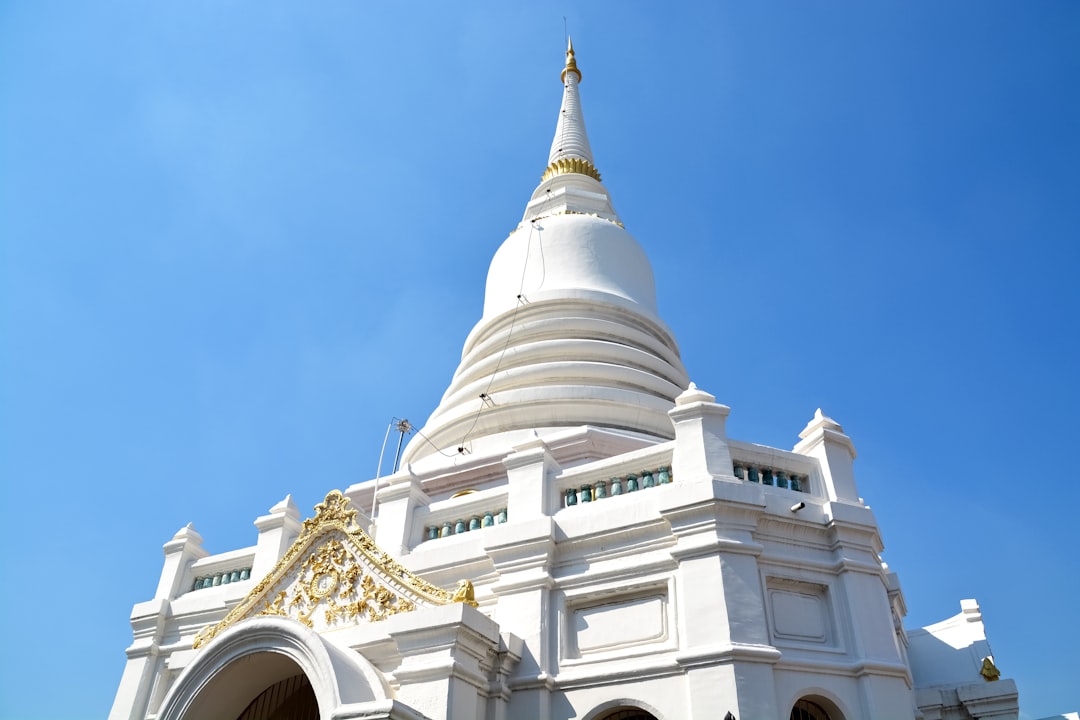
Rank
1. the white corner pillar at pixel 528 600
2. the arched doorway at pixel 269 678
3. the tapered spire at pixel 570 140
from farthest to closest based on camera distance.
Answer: the tapered spire at pixel 570 140
the white corner pillar at pixel 528 600
the arched doorway at pixel 269 678

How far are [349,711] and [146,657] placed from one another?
6666mm

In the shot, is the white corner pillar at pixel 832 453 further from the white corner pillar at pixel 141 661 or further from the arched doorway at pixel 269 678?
the white corner pillar at pixel 141 661

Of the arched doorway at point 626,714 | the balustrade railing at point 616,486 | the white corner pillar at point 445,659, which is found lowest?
the arched doorway at point 626,714

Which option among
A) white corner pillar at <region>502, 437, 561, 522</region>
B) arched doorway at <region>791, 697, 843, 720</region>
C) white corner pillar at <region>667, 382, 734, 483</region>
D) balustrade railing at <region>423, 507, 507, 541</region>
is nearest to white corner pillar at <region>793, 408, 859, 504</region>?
white corner pillar at <region>667, 382, 734, 483</region>

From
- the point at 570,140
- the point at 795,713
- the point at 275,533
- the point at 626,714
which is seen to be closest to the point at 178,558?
the point at 275,533

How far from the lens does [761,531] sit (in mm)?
11727

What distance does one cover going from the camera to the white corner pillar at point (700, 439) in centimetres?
1197

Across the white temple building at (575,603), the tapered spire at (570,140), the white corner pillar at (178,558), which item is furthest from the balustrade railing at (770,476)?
the tapered spire at (570,140)

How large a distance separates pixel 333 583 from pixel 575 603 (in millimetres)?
3746

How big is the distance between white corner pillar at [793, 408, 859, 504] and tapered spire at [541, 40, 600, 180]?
15.3m

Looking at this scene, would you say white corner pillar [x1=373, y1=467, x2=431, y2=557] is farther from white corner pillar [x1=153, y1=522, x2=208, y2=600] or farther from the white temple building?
white corner pillar [x1=153, y1=522, x2=208, y2=600]

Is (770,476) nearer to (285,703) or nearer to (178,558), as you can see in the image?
(285,703)

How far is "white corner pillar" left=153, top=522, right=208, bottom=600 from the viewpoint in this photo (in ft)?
51.0

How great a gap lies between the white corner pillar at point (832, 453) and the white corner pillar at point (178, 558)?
1127cm
